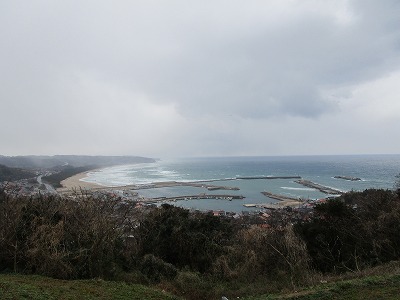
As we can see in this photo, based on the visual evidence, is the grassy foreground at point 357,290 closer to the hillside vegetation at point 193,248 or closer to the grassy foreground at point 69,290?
the hillside vegetation at point 193,248

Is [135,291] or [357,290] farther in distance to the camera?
[135,291]

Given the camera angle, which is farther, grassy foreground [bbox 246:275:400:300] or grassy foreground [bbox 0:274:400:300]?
grassy foreground [bbox 246:275:400:300]

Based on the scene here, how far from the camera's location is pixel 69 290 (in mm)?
7500

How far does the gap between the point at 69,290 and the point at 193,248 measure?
9.03 metres

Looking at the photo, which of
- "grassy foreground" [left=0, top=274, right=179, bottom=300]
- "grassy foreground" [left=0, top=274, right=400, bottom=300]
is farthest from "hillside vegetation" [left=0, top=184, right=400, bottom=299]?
"grassy foreground" [left=0, top=274, right=179, bottom=300]

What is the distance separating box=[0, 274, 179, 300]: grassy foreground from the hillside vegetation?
68.2 inches

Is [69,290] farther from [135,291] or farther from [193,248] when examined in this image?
[193,248]

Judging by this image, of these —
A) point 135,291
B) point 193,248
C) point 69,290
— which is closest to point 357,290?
point 135,291

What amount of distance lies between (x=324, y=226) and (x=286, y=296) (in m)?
8.71

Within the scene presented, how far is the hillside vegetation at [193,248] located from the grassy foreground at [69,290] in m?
1.73

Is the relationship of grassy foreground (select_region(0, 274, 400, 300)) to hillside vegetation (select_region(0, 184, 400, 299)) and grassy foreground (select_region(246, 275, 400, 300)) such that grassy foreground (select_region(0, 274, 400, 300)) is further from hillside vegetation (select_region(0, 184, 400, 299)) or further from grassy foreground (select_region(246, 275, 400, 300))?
hillside vegetation (select_region(0, 184, 400, 299))

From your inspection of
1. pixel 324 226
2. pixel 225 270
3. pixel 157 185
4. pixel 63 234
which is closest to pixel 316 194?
pixel 157 185

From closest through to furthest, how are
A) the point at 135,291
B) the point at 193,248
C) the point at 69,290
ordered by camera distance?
the point at 69,290 < the point at 135,291 < the point at 193,248

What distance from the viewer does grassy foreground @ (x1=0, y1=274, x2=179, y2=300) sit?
6.72 meters
